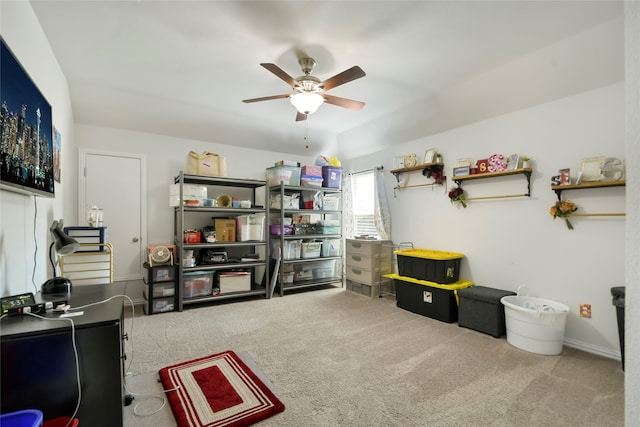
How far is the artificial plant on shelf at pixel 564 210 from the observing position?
263 cm

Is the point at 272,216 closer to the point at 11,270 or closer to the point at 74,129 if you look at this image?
the point at 74,129

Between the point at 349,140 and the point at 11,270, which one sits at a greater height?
the point at 349,140

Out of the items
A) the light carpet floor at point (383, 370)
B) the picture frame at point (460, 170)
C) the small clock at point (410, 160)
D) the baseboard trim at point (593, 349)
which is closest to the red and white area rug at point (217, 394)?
the light carpet floor at point (383, 370)

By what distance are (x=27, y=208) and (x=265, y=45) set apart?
2003 mm

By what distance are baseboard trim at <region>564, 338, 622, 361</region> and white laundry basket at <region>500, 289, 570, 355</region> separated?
267 millimetres

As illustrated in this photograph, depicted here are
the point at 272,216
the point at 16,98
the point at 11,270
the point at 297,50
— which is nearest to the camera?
the point at 16,98

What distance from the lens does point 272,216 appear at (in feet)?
16.5

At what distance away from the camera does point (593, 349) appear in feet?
8.36

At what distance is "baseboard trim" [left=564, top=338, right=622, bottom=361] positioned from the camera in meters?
2.43

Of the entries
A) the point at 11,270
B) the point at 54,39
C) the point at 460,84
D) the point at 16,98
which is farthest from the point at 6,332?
the point at 460,84

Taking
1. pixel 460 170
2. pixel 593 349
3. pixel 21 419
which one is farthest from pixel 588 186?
pixel 21 419

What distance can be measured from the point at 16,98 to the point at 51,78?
132 cm

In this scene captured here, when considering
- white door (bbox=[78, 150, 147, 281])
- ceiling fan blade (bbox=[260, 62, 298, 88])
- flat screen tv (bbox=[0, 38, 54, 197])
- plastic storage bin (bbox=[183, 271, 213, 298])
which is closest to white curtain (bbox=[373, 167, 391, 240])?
ceiling fan blade (bbox=[260, 62, 298, 88])

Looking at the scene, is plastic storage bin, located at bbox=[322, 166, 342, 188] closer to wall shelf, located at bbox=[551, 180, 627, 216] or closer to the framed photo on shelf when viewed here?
the framed photo on shelf
